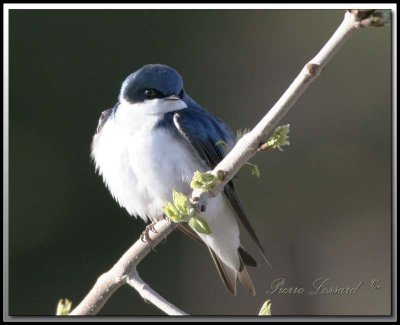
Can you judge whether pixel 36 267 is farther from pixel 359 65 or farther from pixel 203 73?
pixel 359 65

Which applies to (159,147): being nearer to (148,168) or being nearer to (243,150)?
(148,168)

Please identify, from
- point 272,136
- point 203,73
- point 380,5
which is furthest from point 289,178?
point 272,136

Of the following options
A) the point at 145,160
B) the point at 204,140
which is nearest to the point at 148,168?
the point at 145,160

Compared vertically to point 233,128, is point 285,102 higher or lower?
higher

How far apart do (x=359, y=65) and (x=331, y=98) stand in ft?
0.72

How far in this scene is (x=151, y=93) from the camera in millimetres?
1927

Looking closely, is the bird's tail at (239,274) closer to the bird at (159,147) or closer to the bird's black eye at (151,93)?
the bird at (159,147)

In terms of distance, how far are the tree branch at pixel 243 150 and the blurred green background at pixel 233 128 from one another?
2.14ft

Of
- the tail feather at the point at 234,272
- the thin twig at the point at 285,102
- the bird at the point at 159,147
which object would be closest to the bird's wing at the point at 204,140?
the bird at the point at 159,147

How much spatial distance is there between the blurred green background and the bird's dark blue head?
223mm

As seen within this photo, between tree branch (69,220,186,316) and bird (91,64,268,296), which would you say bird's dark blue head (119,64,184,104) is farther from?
tree branch (69,220,186,316)

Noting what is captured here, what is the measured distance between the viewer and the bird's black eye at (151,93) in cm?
192

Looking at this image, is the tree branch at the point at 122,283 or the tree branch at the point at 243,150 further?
the tree branch at the point at 122,283

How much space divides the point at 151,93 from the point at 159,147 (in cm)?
15
